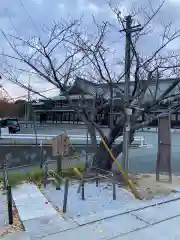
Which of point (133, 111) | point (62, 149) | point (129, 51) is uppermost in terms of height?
point (129, 51)

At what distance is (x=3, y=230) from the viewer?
3484 millimetres

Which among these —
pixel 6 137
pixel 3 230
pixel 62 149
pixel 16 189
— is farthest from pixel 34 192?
pixel 6 137

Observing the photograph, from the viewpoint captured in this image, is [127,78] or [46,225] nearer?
[46,225]

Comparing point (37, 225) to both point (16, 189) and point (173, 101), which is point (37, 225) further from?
point (173, 101)

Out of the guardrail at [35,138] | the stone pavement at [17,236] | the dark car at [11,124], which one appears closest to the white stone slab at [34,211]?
the stone pavement at [17,236]

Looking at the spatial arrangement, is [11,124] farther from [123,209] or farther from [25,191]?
[123,209]

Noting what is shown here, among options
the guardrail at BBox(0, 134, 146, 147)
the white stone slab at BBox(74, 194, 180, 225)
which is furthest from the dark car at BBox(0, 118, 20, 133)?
the white stone slab at BBox(74, 194, 180, 225)

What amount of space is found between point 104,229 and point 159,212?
121 cm

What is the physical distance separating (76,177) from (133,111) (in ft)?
7.46

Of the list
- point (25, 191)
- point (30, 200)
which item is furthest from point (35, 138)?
point (30, 200)

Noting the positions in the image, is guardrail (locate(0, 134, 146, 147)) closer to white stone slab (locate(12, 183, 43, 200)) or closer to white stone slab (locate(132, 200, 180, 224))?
white stone slab (locate(12, 183, 43, 200))

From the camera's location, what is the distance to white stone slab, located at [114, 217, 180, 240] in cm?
338

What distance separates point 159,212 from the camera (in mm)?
4289

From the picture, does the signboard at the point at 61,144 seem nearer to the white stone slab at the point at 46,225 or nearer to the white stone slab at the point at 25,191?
the white stone slab at the point at 25,191
